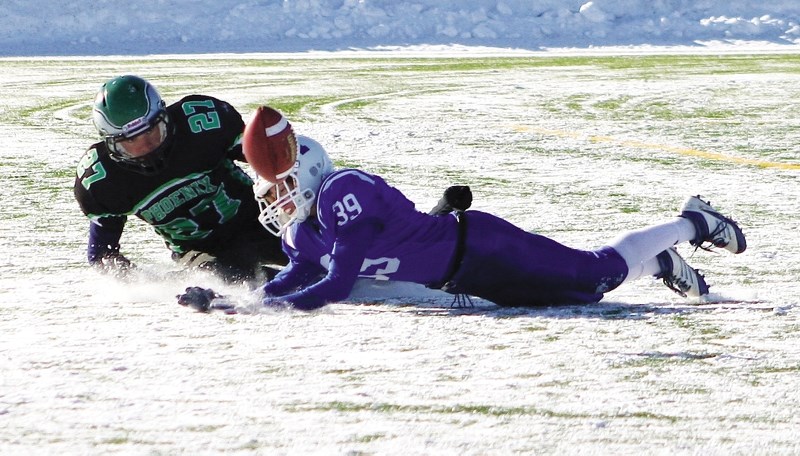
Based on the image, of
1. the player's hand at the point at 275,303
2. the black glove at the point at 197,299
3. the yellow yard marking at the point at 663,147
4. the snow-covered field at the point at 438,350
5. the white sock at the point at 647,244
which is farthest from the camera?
the yellow yard marking at the point at 663,147

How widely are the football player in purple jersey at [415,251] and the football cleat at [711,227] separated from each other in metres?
0.11

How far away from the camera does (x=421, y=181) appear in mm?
8906

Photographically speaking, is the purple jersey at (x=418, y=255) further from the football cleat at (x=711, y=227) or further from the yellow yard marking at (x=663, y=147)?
the yellow yard marking at (x=663, y=147)

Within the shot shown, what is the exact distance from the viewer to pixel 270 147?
4266mm

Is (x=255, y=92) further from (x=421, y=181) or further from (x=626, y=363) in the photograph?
(x=626, y=363)

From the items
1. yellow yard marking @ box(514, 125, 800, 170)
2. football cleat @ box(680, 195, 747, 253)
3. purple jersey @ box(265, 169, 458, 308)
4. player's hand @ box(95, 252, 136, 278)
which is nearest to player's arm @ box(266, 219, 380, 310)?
purple jersey @ box(265, 169, 458, 308)

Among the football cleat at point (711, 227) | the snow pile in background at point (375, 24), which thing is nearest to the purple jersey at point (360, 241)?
the football cleat at point (711, 227)

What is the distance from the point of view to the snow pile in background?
120 feet

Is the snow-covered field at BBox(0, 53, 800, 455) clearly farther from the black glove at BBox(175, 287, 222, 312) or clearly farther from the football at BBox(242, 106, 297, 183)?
the football at BBox(242, 106, 297, 183)

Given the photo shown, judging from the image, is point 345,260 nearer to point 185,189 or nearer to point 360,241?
point 360,241

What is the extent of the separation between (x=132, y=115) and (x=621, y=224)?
3173 mm

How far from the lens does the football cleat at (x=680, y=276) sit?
16.5ft

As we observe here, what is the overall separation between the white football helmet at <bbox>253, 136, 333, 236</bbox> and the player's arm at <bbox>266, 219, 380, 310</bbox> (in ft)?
0.61

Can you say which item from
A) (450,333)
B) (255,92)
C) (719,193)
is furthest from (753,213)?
(255,92)
